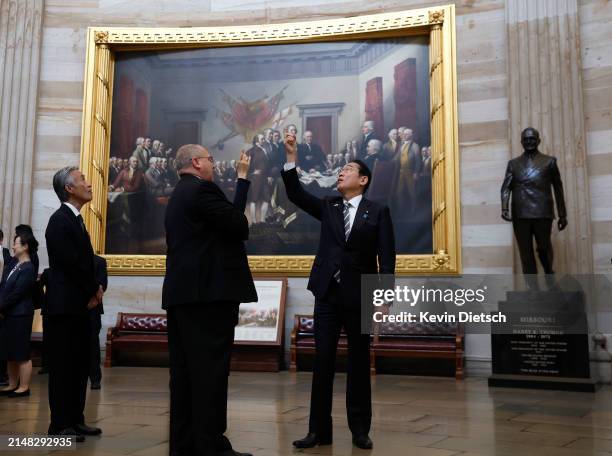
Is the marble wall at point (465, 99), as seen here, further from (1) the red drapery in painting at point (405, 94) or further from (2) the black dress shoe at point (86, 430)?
(2) the black dress shoe at point (86, 430)

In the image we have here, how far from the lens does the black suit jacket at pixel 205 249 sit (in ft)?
11.4

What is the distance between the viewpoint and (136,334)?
360 inches

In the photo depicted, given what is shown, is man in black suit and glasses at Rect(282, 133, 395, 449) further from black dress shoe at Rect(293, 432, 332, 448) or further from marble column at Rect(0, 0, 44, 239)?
marble column at Rect(0, 0, 44, 239)

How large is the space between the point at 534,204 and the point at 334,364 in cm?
417

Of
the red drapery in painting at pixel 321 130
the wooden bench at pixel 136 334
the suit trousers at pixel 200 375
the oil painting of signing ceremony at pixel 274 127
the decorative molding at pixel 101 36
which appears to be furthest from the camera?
the decorative molding at pixel 101 36

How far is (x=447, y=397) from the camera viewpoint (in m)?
6.33

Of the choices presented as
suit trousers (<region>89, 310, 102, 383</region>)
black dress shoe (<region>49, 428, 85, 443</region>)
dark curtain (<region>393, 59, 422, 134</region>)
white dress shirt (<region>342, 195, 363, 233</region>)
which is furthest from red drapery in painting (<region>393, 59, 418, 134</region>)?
black dress shoe (<region>49, 428, 85, 443</region>)

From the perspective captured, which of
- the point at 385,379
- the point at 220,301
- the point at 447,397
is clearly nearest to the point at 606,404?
the point at 447,397

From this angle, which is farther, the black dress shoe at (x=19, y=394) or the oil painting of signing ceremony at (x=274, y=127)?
the oil painting of signing ceremony at (x=274, y=127)

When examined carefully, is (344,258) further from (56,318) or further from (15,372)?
(15,372)

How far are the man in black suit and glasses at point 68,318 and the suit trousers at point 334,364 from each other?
4.99 feet

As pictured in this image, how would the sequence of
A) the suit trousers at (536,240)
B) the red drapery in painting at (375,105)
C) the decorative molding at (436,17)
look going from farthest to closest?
the red drapery in painting at (375,105) < the decorative molding at (436,17) < the suit trousers at (536,240)
